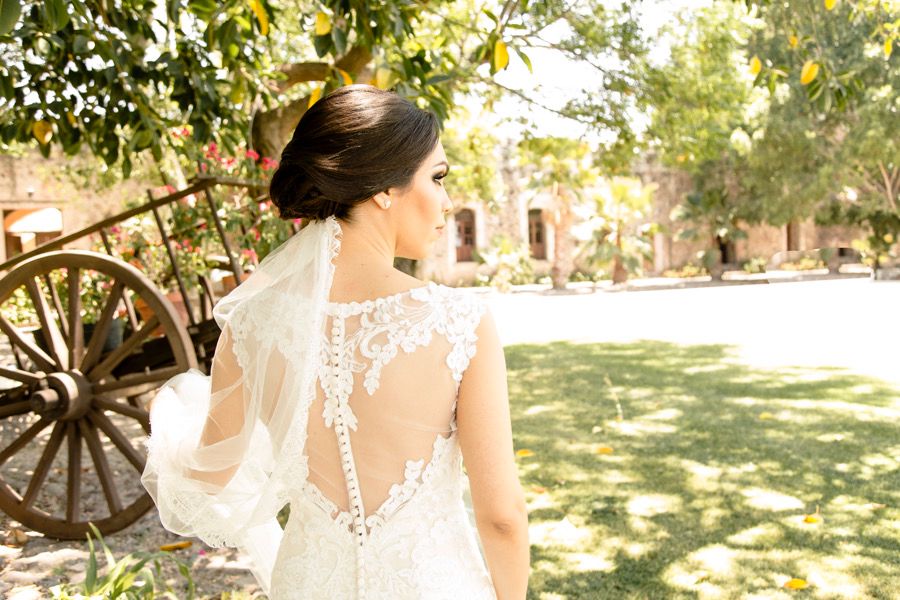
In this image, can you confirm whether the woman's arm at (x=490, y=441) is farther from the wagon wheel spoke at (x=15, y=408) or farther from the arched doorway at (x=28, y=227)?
the arched doorway at (x=28, y=227)

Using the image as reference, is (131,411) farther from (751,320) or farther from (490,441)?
(751,320)

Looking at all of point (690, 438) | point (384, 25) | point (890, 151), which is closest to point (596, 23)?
point (690, 438)

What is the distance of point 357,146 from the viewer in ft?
4.42

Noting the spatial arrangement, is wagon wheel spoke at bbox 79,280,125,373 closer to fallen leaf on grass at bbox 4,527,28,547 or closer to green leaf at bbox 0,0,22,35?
fallen leaf on grass at bbox 4,527,28,547

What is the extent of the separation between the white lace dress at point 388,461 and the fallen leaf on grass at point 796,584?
84.2 inches

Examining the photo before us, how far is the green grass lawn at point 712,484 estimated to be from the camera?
3.33 m

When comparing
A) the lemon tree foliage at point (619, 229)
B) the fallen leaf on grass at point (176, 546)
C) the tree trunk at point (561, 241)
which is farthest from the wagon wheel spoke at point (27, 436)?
the lemon tree foliage at point (619, 229)

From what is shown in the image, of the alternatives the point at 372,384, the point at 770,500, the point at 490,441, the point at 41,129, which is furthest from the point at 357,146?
the point at 770,500

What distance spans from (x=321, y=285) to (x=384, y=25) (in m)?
2.11

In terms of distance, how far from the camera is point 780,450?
5203 mm

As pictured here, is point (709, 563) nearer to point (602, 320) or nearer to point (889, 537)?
point (889, 537)

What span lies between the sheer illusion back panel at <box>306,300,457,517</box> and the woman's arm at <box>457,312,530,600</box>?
0.04 m

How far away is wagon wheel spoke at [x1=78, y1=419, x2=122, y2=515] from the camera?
143 inches

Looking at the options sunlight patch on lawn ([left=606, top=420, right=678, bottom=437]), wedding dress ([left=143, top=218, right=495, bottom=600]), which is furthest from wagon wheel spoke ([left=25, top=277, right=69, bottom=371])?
sunlight patch on lawn ([left=606, top=420, right=678, bottom=437])
